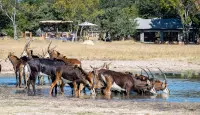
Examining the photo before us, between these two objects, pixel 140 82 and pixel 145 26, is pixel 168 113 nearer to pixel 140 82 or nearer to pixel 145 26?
pixel 140 82

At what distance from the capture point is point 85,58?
137ft

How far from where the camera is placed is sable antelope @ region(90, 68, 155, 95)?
66.8 feet

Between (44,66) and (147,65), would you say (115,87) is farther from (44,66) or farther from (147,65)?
(147,65)

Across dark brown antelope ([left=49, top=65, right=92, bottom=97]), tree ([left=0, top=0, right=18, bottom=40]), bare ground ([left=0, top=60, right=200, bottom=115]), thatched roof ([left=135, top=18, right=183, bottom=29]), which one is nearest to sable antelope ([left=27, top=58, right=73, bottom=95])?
dark brown antelope ([left=49, top=65, right=92, bottom=97])

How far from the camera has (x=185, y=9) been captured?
79.9m

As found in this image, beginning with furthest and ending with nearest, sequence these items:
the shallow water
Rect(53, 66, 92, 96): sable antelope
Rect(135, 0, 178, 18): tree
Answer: Rect(135, 0, 178, 18): tree, Rect(53, 66, 92, 96): sable antelope, the shallow water

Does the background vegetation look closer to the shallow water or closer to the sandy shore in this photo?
the sandy shore

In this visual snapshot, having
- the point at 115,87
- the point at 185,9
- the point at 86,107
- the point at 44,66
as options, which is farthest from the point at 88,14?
the point at 86,107

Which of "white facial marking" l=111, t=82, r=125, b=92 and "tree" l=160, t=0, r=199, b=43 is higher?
"tree" l=160, t=0, r=199, b=43

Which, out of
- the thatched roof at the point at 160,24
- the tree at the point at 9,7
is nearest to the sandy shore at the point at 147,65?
the tree at the point at 9,7

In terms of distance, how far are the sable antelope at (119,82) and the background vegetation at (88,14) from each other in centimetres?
5776

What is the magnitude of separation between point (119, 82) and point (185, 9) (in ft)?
200

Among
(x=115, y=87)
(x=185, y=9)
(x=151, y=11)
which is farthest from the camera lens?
(x=151, y=11)

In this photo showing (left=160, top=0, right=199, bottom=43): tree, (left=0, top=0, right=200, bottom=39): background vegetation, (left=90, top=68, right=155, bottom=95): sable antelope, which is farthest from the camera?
(left=0, top=0, right=200, bottom=39): background vegetation
